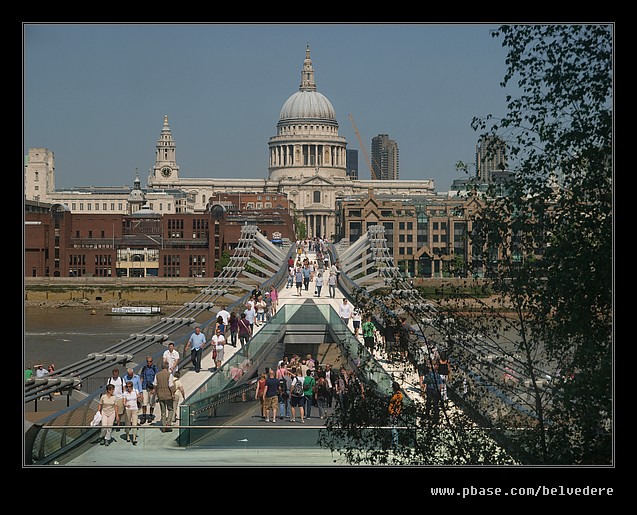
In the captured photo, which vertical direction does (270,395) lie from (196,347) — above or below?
below

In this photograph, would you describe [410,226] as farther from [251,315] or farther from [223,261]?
[251,315]

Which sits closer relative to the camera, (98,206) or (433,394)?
(433,394)

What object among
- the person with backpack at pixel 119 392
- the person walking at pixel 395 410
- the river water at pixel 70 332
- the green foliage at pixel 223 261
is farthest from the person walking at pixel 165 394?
the green foliage at pixel 223 261

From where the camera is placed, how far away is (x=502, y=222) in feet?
17.6

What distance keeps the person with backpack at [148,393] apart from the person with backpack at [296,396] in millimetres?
880

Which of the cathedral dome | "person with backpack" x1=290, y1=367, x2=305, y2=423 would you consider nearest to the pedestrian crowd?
"person with backpack" x1=290, y1=367, x2=305, y2=423

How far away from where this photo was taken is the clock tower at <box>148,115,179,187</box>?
275 ft

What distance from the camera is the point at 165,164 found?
85188 mm

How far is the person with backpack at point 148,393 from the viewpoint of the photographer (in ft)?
23.2

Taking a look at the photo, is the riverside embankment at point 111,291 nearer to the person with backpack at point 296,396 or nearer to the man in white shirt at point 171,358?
the man in white shirt at point 171,358

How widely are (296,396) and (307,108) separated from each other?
88036 millimetres

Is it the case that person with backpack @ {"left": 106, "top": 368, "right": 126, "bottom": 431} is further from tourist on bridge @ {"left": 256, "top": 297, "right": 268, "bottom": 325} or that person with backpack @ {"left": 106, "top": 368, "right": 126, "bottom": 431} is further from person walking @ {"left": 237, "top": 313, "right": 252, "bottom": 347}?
tourist on bridge @ {"left": 256, "top": 297, "right": 268, "bottom": 325}

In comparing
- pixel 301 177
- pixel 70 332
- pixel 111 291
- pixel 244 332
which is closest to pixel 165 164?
pixel 301 177

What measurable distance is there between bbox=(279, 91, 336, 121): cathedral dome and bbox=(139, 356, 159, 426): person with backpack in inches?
3442
